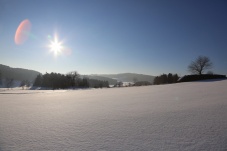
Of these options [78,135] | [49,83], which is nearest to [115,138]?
[78,135]

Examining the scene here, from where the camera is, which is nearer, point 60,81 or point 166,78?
point 166,78

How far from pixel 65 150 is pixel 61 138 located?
0.44m

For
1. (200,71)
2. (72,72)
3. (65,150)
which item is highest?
(72,72)

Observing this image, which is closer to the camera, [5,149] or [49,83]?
[5,149]

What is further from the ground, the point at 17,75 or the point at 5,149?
the point at 17,75

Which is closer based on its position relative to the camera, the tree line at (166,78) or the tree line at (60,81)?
the tree line at (166,78)

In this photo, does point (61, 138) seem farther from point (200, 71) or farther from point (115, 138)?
point (200, 71)

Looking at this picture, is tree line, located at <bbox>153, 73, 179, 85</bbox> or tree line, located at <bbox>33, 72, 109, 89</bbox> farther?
tree line, located at <bbox>33, 72, 109, 89</bbox>

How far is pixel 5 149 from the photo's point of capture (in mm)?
2080

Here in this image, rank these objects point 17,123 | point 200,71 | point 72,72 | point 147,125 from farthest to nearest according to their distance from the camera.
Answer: point 72,72, point 200,71, point 17,123, point 147,125

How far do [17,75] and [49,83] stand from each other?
277 feet

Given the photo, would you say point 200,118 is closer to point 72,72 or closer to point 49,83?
point 72,72

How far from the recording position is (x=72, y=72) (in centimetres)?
7169

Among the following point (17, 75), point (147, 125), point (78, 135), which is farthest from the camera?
point (17, 75)
